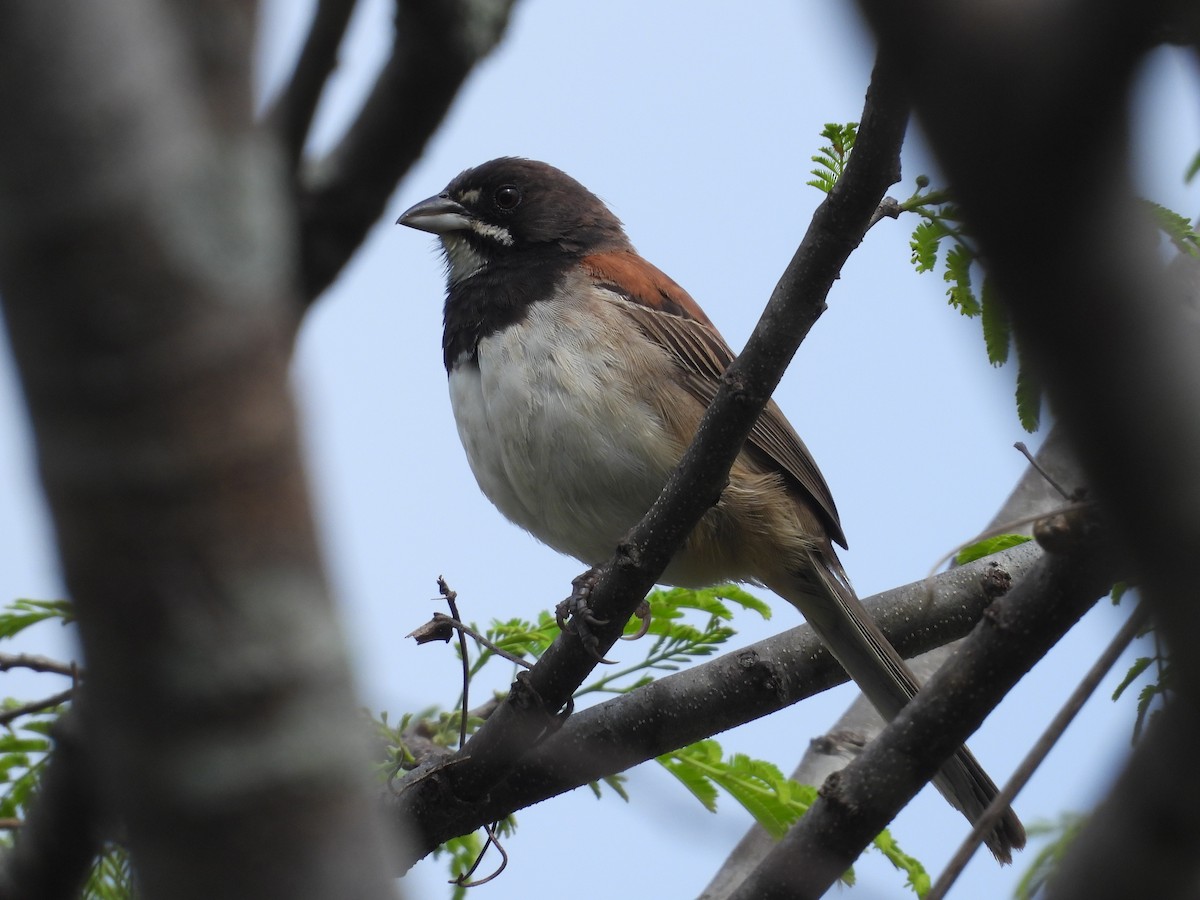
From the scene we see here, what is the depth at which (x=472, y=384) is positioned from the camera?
490 cm

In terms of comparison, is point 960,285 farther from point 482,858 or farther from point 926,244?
point 482,858

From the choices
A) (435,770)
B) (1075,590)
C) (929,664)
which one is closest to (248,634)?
(1075,590)

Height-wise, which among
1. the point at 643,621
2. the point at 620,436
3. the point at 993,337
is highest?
the point at 620,436

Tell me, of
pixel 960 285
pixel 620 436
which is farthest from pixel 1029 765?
pixel 620 436

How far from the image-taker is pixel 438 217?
5555 millimetres

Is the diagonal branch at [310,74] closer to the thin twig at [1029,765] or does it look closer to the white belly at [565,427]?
the thin twig at [1029,765]

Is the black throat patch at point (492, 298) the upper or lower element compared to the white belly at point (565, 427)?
upper

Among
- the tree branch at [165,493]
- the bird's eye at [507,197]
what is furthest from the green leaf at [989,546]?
the tree branch at [165,493]

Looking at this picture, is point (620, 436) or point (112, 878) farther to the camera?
point (620, 436)

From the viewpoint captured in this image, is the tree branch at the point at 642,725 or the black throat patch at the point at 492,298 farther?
the black throat patch at the point at 492,298

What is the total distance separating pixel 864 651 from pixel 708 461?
165cm

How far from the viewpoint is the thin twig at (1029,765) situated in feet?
6.63

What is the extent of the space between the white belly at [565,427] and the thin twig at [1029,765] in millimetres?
2570

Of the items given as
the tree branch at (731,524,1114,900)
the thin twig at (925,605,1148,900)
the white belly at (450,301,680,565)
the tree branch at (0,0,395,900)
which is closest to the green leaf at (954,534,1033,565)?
the white belly at (450,301,680,565)
